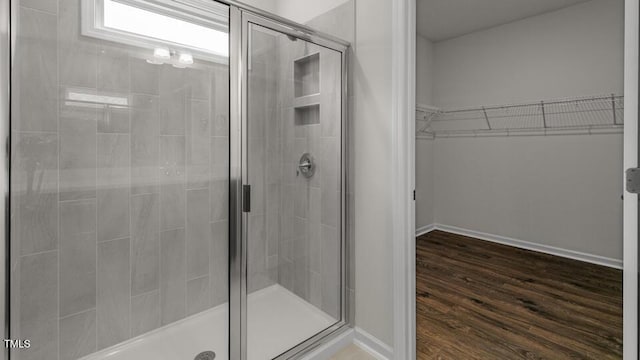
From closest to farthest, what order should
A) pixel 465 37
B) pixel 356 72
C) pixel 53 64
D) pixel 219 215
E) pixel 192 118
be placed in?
pixel 53 64 < pixel 219 215 < pixel 192 118 < pixel 356 72 < pixel 465 37

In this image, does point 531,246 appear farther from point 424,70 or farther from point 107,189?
point 107,189

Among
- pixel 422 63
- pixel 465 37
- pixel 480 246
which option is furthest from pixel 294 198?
pixel 465 37

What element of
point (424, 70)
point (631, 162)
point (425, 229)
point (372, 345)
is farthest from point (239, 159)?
point (424, 70)

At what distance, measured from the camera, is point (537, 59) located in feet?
10.8

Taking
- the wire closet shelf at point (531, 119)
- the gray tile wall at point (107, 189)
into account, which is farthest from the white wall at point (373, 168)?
the wire closet shelf at point (531, 119)

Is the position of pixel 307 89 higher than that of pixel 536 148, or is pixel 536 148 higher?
pixel 307 89

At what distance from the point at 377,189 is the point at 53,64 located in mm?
1645

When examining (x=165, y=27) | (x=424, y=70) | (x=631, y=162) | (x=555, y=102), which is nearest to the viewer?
(x=631, y=162)

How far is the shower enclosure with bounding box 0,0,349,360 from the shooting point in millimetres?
1350

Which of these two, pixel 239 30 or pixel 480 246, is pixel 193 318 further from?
pixel 480 246

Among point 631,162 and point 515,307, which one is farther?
point 515,307

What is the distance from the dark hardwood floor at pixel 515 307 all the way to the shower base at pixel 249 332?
2.28ft

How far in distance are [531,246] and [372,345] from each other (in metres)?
2.68

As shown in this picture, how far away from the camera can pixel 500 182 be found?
3.62 meters
